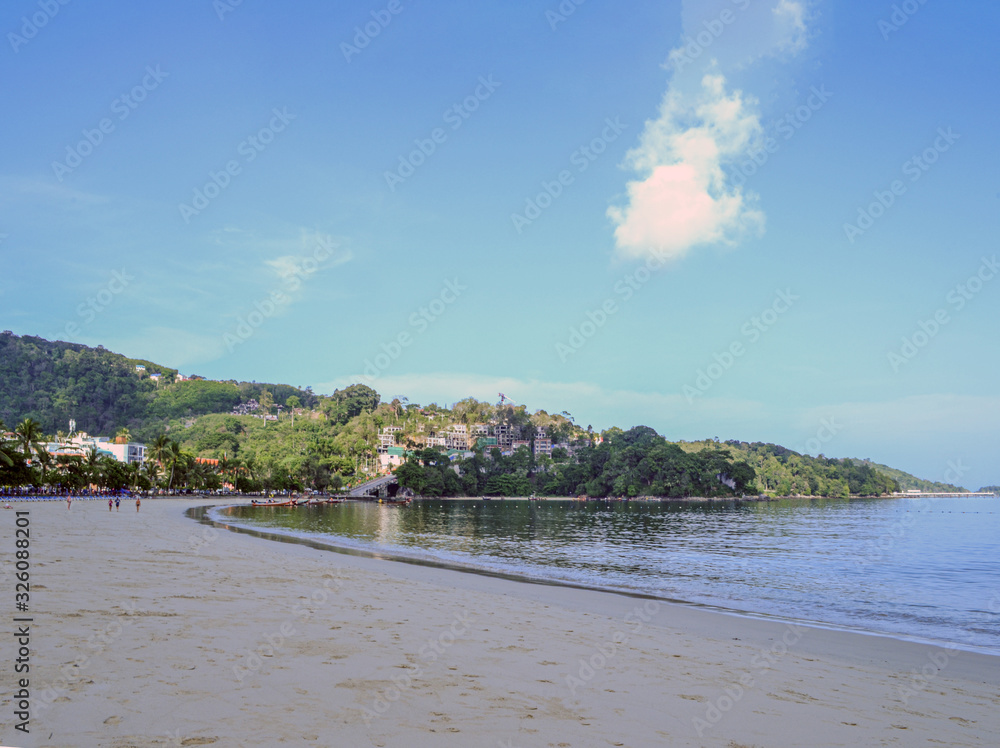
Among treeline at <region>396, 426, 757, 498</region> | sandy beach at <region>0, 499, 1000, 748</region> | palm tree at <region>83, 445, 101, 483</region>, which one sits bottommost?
treeline at <region>396, 426, 757, 498</region>

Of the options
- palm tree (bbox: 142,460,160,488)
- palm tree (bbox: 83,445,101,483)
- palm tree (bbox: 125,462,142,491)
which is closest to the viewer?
palm tree (bbox: 83,445,101,483)

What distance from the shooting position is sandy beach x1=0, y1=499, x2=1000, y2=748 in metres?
6.01

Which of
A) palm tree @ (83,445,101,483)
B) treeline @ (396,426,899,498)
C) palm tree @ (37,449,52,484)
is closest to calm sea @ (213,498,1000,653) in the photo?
palm tree @ (37,449,52,484)

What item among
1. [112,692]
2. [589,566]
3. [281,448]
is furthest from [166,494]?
[112,692]

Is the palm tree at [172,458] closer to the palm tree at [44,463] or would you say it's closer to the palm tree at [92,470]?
the palm tree at [92,470]

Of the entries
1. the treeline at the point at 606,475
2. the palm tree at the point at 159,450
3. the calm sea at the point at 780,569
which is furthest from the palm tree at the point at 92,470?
the treeline at the point at 606,475

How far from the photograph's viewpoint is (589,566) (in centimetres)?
2931

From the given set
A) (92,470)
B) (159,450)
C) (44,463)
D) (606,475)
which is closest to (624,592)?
(44,463)

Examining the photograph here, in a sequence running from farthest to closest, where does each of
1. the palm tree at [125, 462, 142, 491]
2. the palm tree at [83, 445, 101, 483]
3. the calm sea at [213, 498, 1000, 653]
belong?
the palm tree at [125, 462, 142, 491] < the palm tree at [83, 445, 101, 483] < the calm sea at [213, 498, 1000, 653]

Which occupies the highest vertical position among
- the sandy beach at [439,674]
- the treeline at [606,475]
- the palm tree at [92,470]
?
the sandy beach at [439,674]

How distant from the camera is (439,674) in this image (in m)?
8.16

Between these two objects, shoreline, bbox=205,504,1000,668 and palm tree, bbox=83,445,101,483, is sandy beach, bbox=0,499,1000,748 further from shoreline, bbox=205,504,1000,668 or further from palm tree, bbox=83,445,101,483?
palm tree, bbox=83,445,101,483

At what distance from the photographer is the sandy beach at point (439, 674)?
6.01 metres

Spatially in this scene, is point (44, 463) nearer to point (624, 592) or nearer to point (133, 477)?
point (133, 477)
